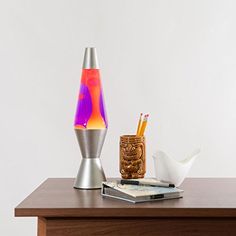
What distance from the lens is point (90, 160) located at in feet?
4.89

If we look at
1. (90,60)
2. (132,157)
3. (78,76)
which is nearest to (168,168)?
(132,157)

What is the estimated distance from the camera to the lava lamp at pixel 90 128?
1478 millimetres

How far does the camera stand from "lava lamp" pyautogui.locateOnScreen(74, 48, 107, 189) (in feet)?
4.85

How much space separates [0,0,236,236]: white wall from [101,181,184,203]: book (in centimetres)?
119

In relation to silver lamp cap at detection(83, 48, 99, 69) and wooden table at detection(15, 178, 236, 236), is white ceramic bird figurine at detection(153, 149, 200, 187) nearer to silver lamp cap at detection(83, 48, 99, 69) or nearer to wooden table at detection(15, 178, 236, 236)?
wooden table at detection(15, 178, 236, 236)

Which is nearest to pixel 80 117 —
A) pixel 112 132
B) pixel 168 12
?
pixel 112 132

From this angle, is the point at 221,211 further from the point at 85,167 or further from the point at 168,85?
the point at 168,85

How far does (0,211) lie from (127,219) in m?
1.47

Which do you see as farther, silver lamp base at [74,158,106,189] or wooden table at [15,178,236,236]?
silver lamp base at [74,158,106,189]

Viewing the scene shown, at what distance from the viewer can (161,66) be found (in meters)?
2.57

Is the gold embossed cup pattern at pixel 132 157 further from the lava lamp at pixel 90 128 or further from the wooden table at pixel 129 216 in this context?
the wooden table at pixel 129 216

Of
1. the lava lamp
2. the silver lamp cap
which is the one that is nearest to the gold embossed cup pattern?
the lava lamp

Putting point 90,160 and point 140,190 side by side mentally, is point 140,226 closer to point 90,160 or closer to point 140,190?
point 140,190

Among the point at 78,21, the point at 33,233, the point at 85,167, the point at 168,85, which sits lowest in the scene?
the point at 33,233
